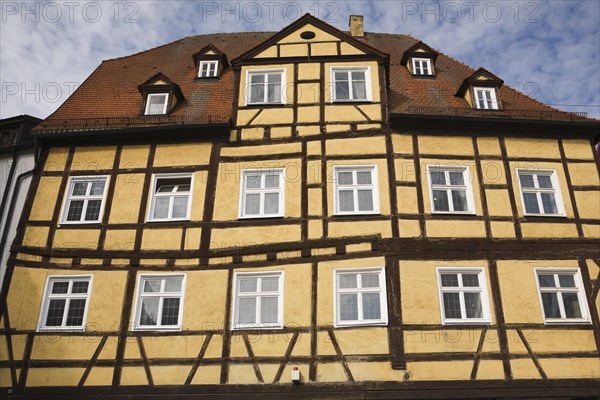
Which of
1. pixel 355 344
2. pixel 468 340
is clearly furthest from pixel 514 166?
pixel 355 344

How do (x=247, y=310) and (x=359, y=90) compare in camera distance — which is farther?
(x=359, y=90)

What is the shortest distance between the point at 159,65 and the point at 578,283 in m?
15.8

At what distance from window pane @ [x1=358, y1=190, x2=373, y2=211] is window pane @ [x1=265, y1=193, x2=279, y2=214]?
85.3 inches

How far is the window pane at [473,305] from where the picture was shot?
558 inches

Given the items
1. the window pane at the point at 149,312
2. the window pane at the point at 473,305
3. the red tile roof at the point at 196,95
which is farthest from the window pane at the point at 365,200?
the window pane at the point at 149,312

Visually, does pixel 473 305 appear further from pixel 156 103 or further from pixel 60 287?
pixel 156 103

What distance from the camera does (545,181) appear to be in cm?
1617

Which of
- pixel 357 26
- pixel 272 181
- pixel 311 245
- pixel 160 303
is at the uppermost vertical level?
pixel 357 26

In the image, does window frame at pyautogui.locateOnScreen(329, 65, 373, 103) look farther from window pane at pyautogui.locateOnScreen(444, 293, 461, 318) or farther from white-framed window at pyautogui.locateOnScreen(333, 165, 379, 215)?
window pane at pyautogui.locateOnScreen(444, 293, 461, 318)

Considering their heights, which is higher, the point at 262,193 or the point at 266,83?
the point at 266,83

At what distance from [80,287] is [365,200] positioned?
7646 mm

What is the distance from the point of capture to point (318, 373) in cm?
1359

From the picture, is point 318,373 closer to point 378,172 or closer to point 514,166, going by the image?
point 378,172

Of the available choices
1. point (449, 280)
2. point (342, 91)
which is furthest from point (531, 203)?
point (342, 91)
